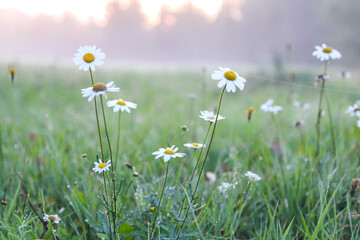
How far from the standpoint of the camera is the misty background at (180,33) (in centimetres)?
5341

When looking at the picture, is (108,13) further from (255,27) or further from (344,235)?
(344,235)

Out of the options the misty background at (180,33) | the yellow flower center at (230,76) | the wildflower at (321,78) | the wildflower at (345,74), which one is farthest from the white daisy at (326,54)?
the misty background at (180,33)

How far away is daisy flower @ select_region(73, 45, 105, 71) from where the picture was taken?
99 centimetres

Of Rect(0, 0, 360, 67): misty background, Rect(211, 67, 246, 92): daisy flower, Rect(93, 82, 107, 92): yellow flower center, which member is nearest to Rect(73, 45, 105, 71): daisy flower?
Rect(93, 82, 107, 92): yellow flower center

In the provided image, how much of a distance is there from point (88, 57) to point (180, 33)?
238 feet

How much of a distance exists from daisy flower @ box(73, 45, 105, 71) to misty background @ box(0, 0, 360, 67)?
161 ft

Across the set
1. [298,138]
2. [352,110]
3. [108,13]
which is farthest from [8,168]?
[108,13]

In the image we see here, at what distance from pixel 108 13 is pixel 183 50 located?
19221mm

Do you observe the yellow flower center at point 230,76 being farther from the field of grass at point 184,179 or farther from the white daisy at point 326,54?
the white daisy at point 326,54

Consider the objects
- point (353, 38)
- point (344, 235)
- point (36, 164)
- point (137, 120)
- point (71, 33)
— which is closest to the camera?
point (344, 235)

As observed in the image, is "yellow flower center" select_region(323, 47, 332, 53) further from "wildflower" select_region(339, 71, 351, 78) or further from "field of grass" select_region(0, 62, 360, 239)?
"wildflower" select_region(339, 71, 351, 78)

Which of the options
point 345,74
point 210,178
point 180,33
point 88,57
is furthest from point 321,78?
point 180,33

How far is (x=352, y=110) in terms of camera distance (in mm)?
1659

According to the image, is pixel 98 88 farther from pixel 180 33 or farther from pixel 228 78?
→ pixel 180 33
